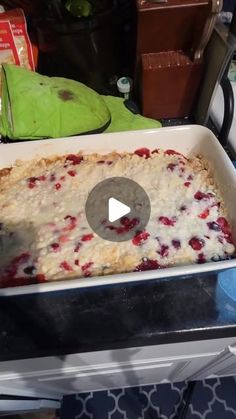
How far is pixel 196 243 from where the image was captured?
50cm

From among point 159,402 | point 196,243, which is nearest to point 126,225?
point 196,243

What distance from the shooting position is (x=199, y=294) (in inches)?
Result: 17.7

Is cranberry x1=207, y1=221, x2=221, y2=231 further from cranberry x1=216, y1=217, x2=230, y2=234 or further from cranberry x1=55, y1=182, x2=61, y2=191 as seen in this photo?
cranberry x1=55, y1=182, x2=61, y2=191

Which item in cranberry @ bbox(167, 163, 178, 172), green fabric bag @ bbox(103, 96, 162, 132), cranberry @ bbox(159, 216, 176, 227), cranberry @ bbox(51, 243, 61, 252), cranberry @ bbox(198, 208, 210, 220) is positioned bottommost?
cranberry @ bbox(51, 243, 61, 252)

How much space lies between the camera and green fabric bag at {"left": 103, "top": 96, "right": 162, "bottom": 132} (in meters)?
0.64

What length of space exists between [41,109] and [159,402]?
0.87 meters

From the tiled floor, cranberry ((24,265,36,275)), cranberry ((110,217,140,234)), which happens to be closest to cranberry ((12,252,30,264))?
cranberry ((24,265,36,275))

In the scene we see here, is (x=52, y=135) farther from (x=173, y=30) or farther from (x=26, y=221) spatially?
(x=173, y=30)

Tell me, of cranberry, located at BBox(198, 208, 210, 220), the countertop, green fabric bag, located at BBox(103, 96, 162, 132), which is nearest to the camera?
the countertop

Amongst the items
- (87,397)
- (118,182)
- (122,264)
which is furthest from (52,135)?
(87,397)

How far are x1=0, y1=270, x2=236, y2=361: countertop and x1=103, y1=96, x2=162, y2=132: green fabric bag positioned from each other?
0.31 metres

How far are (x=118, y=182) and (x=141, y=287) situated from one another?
195mm
